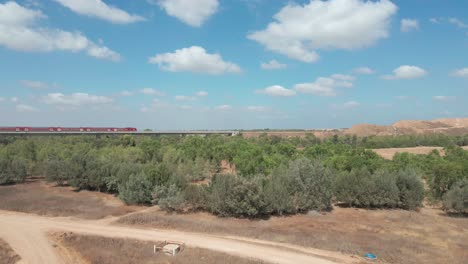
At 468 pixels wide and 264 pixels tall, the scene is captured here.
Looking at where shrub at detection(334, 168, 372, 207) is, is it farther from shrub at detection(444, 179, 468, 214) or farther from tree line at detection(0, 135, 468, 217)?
shrub at detection(444, 179, 468, 214)

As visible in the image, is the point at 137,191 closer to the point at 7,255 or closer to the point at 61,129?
the point at 7,255

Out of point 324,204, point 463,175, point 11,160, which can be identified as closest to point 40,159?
point 11,160

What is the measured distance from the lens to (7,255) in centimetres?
2233

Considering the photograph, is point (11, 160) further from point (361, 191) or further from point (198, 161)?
point (361, 191)

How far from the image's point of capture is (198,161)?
61719mm

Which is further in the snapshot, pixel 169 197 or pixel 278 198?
pixel 169 197

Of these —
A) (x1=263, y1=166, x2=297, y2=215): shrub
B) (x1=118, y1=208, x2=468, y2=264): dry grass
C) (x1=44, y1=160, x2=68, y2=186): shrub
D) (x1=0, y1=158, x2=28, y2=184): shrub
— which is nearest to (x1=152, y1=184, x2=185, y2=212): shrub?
(x1=118, y1=208, x2=468, y2=264): dry grass

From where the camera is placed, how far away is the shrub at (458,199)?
3434cm

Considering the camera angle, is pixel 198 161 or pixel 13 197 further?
pixel 198 161

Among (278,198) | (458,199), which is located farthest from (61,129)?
(458,199)

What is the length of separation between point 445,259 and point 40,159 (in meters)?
73.9

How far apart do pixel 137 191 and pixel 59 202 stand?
11.1 meters

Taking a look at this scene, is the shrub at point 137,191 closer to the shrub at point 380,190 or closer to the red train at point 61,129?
the shrub at point 380,190

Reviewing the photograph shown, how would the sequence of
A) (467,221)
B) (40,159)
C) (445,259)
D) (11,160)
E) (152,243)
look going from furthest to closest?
(40,159)
(11,160)
(467,221)
(152,243)
(445,259)
